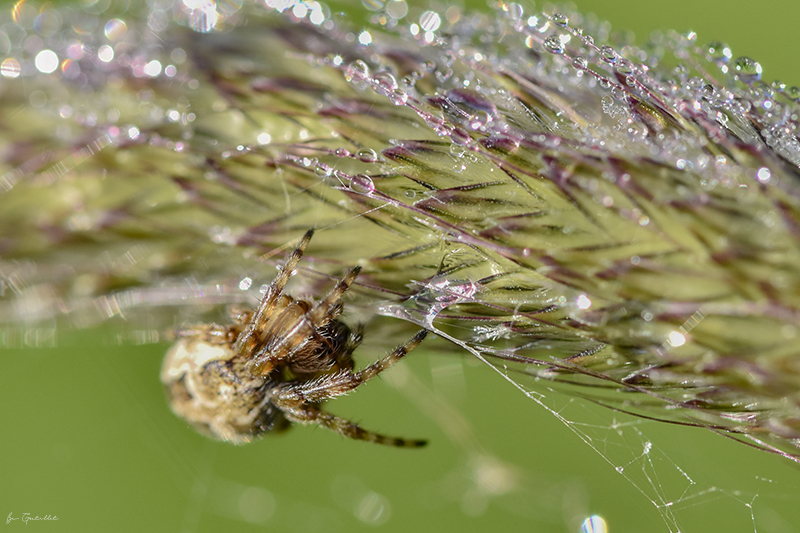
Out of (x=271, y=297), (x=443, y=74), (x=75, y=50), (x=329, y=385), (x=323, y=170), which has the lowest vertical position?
(x=329, y=385)

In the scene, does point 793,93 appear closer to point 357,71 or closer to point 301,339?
point 357,71

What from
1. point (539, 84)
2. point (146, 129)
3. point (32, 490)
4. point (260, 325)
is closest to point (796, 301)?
point (539, 84)

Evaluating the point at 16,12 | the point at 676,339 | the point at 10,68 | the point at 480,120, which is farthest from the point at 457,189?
the point at 16,12

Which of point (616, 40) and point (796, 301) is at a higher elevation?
point (616, 40)

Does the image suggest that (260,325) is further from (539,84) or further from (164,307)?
(539,84)

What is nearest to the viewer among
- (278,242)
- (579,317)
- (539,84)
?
(579,317)

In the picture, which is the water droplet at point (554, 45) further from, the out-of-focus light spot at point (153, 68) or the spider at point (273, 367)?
the out-of-focus light spot at point (153, 68)

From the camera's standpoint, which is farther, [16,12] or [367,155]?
[16,12]
